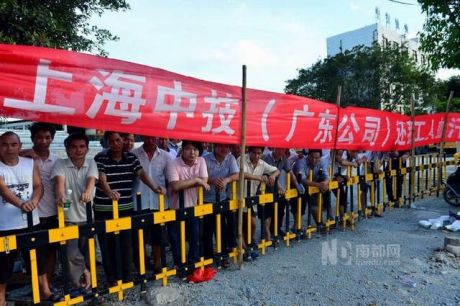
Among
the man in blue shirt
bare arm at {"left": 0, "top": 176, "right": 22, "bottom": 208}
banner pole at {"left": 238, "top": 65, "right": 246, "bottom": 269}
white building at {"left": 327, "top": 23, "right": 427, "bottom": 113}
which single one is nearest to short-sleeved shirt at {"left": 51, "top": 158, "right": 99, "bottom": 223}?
bare arm at {"left": 0, "top": 176, "right": 22, "bottom": 208}

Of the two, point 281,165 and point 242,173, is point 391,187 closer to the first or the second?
point 281,165

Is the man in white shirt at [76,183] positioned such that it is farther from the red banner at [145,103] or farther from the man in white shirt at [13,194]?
the red banner at [145,103]

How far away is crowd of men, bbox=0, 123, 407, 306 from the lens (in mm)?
3066

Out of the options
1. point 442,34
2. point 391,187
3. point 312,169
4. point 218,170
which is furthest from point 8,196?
point 442,34

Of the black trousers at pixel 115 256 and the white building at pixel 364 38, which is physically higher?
the white building at pixel 364 38

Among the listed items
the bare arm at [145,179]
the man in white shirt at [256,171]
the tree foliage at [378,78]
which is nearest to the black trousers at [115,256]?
the bare arm at [145,179]

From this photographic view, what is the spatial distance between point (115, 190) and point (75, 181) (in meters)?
0.39

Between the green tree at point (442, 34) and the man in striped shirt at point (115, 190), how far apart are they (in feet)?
27.4

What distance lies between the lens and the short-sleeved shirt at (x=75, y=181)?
3395mm

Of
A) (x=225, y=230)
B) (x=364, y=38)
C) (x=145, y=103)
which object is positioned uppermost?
(x=364, y=38)

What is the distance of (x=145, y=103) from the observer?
3314 millimetres

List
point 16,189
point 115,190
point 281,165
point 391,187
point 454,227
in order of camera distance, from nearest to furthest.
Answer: point 16,189 < point 115,190 < point 281,165 < point 454,227 < point 391,187

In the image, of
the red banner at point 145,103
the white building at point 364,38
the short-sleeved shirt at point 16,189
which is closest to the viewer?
the red banner at point 145,103

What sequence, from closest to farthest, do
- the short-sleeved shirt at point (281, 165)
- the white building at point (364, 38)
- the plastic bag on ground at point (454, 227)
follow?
the short-sleeved shirt at point (281, 165) → the plastic bag on ground at point (454, 227) → the white building at point (364, 38)
